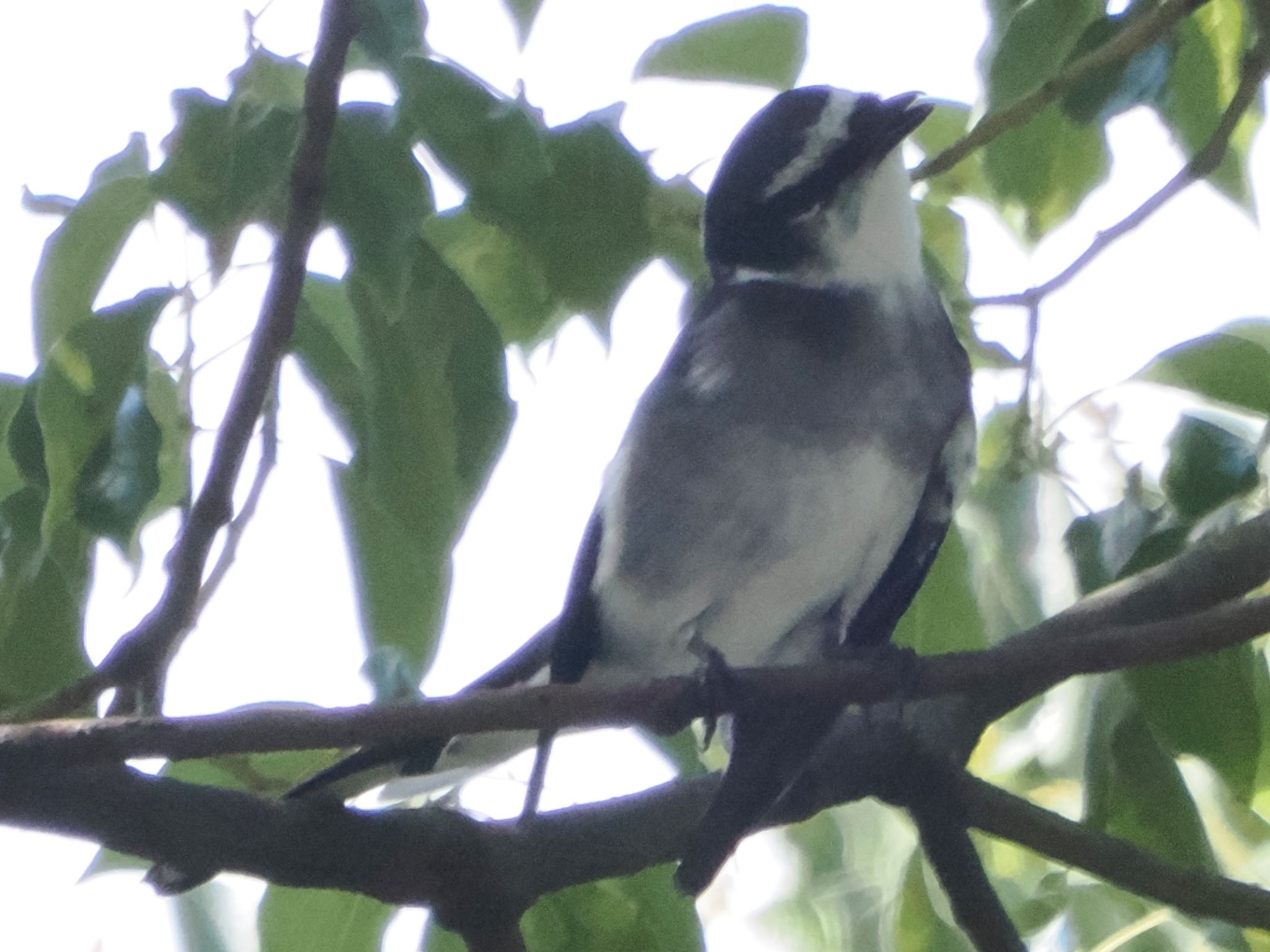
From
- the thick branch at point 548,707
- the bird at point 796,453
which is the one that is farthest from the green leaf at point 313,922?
the thick branch at point 548,707

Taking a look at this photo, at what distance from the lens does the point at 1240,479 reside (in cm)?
120

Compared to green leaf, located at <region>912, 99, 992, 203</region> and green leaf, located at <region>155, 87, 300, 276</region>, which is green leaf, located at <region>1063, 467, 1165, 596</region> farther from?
green leaf, located at <region>155, 87, 300, 276</region>

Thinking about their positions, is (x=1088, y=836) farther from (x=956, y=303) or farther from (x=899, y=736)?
(x=956, y=303)

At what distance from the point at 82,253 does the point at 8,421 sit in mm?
220

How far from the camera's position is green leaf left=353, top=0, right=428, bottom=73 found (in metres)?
0.93

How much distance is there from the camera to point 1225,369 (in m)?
1.38

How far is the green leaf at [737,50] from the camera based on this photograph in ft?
4.42

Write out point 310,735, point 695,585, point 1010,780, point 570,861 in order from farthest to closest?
point 1010,780 → point 695,585 → point 570,861 → point 310,735

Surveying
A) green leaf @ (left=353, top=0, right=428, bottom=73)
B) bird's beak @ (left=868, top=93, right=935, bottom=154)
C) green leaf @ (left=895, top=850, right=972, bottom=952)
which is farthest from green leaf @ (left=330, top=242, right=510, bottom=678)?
bird's beak @ (left=868, top=93, right=935, bottom=154)

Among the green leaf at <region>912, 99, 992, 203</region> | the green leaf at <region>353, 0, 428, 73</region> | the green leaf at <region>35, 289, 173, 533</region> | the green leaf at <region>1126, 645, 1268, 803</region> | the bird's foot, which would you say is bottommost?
the green leaf at <region>1126, 645, 1268, 803</region>

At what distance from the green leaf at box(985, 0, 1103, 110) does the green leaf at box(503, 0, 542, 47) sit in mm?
451

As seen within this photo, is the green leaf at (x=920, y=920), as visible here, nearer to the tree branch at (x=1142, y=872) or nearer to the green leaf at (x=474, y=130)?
the tree branch at (x=1142, y=872)

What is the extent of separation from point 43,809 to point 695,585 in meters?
0.79

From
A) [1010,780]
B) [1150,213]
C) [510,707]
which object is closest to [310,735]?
[510,707]
